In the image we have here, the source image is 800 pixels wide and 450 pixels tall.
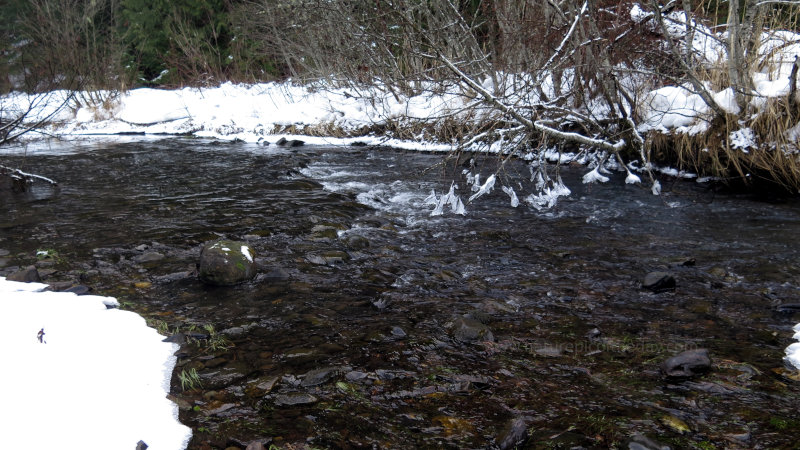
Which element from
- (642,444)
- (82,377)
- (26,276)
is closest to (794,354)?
(642,444)

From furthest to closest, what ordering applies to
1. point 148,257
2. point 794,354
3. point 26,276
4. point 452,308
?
point 148,257, point 26,276, point 452,308, point 794,354

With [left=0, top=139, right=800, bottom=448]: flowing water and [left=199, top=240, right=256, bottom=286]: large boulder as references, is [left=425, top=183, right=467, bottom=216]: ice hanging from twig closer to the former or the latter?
[left=0, top=139, right=800, bottom=448]: flowing water

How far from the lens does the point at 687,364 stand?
311cm

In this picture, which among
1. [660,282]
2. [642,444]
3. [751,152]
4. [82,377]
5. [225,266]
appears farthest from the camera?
[751,152]

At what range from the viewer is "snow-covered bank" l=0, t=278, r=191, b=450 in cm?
250

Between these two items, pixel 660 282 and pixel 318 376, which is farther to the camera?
pixel 660 282

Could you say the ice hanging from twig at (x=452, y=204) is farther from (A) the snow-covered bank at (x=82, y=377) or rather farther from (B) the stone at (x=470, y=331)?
(A) the snow-covered bank at (x=82, y=377)

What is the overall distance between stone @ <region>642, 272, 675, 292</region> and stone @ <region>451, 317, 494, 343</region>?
148cm

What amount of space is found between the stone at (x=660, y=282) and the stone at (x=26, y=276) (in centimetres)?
492

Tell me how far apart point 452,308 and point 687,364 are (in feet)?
5.18

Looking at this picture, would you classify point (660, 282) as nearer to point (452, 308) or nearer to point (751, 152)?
point (452, 308)

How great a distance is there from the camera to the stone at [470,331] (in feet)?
11.8

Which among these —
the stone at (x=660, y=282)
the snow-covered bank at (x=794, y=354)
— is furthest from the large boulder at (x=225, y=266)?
the snow-covered bank at (x=794, y=354)

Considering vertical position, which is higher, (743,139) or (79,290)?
(743,139)
